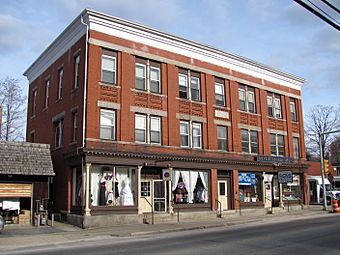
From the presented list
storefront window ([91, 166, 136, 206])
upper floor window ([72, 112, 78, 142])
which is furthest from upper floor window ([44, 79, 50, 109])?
storefront window ([91, 166, 136, 206])

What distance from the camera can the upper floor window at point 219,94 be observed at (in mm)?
29155

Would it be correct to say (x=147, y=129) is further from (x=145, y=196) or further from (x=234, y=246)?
(x=234, y=246)

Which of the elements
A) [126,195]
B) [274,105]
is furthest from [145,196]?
[274,105]

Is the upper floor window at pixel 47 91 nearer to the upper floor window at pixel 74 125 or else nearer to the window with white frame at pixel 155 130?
the upper floor window at pixel 74 125

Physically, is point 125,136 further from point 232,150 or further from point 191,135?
point 232,150

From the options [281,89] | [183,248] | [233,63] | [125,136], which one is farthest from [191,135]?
[183,248]

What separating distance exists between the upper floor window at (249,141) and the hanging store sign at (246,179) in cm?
188

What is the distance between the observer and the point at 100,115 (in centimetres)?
2277

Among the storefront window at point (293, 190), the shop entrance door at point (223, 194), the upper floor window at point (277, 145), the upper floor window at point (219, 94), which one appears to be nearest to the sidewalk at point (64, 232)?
the shop entrance door at point (223, 194)

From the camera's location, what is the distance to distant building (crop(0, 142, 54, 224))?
21.2 metres

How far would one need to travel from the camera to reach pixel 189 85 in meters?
27.4

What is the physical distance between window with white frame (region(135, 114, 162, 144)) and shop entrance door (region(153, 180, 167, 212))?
8.56ft

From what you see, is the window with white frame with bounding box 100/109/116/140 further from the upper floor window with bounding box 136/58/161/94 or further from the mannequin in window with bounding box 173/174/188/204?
the mannequin in window with bounding box 173/174/188/204

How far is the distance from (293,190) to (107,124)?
18.4 metres
